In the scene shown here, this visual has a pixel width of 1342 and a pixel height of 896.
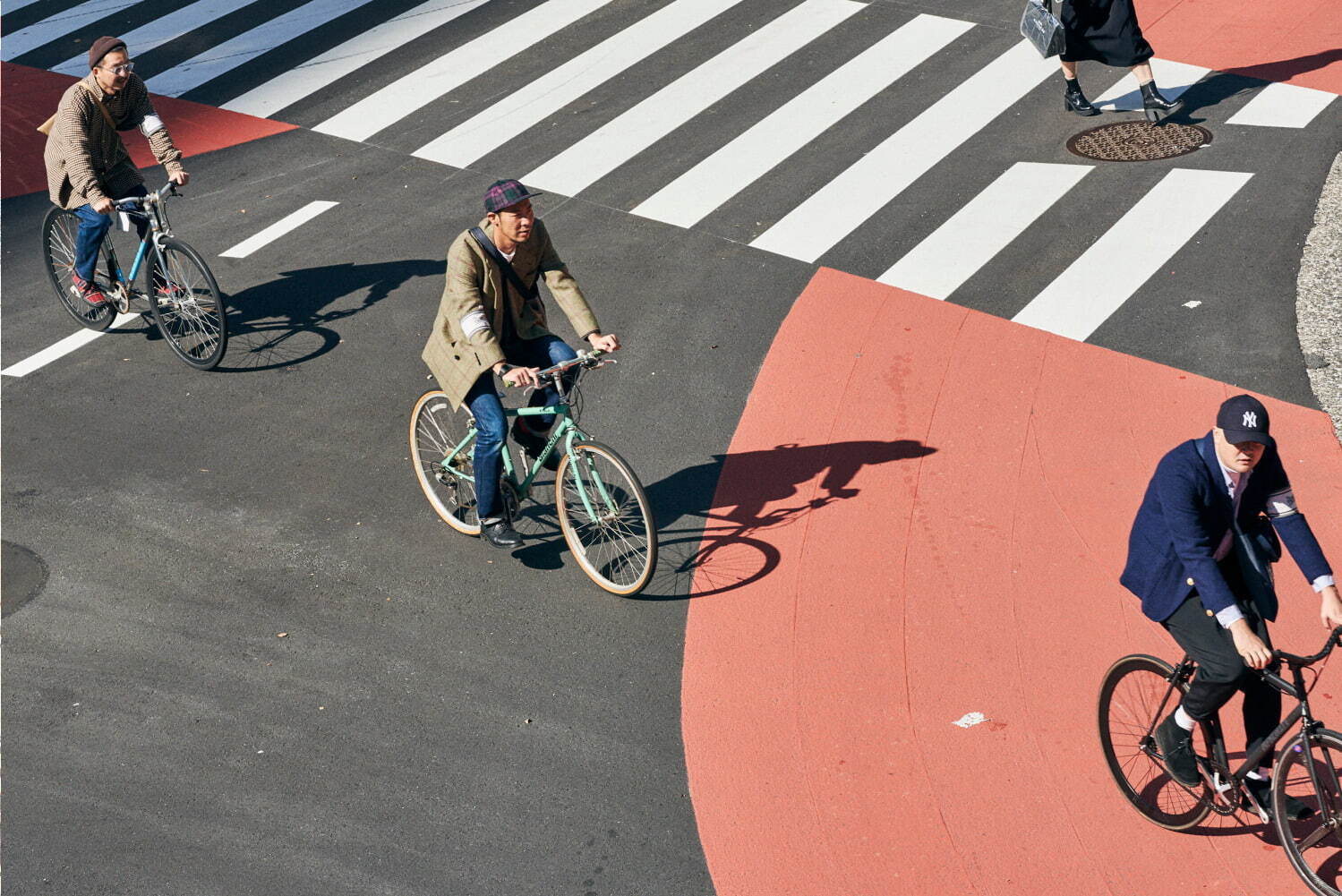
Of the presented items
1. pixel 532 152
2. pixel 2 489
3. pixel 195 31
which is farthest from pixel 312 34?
pixel 2 489

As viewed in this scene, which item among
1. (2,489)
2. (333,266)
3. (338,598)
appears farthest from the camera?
(333,266)

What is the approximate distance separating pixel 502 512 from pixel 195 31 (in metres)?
11.7

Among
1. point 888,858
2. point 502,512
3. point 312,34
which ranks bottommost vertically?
point 888,858

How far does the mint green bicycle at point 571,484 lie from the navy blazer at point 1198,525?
2737 millimetres

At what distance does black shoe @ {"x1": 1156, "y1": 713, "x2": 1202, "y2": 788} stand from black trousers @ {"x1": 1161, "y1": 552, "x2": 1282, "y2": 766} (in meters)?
0.20

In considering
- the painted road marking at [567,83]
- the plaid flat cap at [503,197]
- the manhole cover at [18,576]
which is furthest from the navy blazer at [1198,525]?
the painted road marking at [567,83]

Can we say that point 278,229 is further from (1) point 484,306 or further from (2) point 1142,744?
(2) point 1142,744

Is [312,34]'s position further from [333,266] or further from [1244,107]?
[1244,107]

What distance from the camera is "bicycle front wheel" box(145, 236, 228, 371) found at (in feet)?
31.1

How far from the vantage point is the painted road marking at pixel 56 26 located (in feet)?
53.4

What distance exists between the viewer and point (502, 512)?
7645 mm

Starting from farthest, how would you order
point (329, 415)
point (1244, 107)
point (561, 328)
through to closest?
point (1244, 107) < point (561, 328) < point (329, 415)

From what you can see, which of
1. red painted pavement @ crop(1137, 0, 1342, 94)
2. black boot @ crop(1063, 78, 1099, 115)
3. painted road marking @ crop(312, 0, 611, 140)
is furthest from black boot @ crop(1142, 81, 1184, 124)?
painted road marking @ crop(312, 0, 611, 140)

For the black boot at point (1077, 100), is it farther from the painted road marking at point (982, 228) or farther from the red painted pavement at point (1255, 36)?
the red painted pavement at point (1255, 36)
